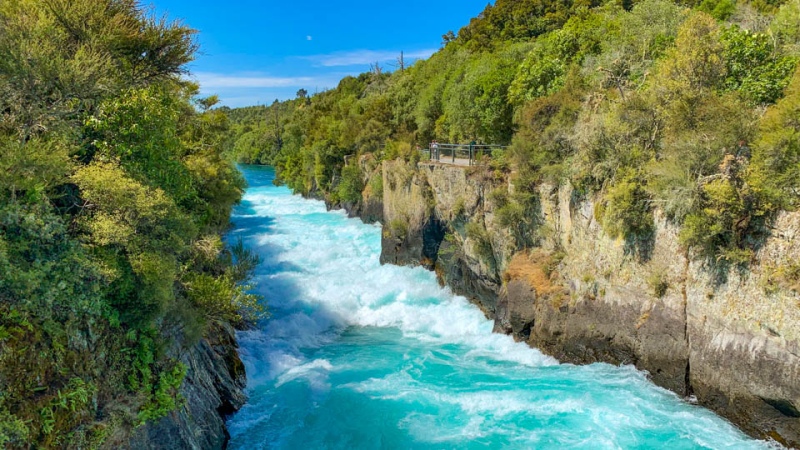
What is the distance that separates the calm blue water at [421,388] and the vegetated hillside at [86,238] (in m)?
4.21

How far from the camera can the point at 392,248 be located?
86.5 ft

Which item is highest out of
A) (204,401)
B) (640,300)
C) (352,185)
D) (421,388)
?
(352,185)

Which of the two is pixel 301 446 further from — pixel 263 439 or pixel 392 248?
pixel 392 248

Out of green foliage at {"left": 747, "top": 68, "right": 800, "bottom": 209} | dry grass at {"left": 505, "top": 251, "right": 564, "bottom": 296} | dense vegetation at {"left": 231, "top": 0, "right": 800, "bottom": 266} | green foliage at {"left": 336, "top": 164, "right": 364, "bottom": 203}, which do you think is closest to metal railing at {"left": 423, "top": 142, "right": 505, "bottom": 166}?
dense vegetation at {"left": 231, "top": 0, "right": 800, "bottom": 266}

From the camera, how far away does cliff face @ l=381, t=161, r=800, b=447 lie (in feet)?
32.1

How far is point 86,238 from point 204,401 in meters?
4.90

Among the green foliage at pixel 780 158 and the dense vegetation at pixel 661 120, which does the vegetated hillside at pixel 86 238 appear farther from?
the green foliage at pixel 780 158

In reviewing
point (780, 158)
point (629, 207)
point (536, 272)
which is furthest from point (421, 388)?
point (780, 158)

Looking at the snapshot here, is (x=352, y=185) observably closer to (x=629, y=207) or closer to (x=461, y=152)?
(x=461, y=152)

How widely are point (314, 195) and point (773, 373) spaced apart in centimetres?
4508

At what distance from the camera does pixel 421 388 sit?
13.4 metres

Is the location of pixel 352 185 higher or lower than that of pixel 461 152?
lower

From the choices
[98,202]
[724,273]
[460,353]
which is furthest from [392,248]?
[98,202]

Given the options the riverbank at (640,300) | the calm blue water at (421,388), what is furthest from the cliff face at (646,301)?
the calm blue water at (421,388)
